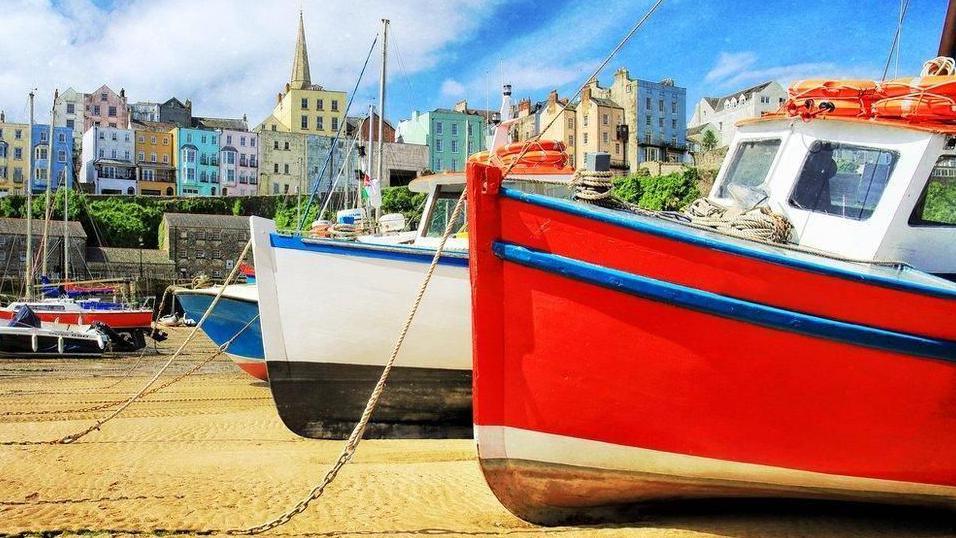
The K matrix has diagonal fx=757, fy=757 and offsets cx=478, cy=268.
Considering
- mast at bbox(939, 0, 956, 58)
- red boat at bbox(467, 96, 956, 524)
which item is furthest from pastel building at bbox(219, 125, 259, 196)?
red boat at bbox(467, 96, 956, 524)

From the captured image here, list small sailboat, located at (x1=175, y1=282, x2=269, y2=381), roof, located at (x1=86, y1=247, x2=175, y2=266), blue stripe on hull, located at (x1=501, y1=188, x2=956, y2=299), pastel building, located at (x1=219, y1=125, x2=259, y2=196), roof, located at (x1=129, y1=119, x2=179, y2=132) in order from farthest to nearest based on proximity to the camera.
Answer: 1. roof, located at (x1=129, y1=119, x2=179, y2=132)
2. pastel building, located at (x1=219, y1=125, x2=259, y2=196)
3. roof, located at (x1=86, y1=247, x2=175, y2=266)
4. small sailboat, located at (x1=175, y1=282, x2=269, y2=381)
5. blue stripe on hull, located at (x1=501, y1=188, x2=956, y2=299)

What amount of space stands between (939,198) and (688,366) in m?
2.97

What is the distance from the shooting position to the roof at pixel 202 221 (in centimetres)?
6731

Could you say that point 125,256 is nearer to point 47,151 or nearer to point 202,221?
point 202,221

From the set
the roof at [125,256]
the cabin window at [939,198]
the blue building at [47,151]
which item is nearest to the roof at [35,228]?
the roof at [125,256]

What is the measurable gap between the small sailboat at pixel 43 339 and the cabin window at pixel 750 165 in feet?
82.0

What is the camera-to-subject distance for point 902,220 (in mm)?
6238

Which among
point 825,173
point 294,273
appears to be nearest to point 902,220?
point 825,173

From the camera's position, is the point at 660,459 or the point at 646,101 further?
the point at 646,101

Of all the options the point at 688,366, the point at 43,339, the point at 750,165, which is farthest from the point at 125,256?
the point at 688,366

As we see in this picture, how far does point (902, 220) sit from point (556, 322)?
3.15 m

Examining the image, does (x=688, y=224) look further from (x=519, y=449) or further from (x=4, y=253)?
(x=4, y=253)

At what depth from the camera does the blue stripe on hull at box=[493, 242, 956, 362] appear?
5.14 metres

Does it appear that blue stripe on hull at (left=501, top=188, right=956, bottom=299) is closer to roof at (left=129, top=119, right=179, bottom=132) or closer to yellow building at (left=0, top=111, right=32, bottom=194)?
roof at (left=129, top=119, right=179, bottom=132)
